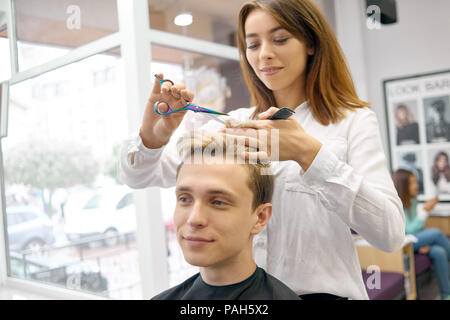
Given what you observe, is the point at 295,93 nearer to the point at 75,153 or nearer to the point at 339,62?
the point at 339,62

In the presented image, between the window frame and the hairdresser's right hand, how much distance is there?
0.26m

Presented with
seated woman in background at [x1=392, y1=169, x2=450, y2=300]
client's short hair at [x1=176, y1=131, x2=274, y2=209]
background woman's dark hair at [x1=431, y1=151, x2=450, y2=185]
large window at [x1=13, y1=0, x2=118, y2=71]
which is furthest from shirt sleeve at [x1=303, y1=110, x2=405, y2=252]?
background woman's dark hair at [x1=431, y1=151, x2=450, y2=185]

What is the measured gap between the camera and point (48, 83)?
1.60 meters

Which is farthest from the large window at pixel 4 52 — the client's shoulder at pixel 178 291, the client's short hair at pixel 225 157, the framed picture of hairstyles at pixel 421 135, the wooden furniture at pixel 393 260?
the framed picture of hairstyles at pixel 421 135

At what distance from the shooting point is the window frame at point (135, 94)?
1.02m

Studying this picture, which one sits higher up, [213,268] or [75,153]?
[75,153]

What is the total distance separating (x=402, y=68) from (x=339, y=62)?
4.37 feet

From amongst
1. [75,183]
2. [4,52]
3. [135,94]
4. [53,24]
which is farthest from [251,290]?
[75,183]

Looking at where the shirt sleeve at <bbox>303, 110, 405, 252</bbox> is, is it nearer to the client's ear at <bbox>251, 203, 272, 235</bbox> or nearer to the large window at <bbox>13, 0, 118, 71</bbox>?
→ the client's ear at <bbox>251, 203, 272, 235</bbox>

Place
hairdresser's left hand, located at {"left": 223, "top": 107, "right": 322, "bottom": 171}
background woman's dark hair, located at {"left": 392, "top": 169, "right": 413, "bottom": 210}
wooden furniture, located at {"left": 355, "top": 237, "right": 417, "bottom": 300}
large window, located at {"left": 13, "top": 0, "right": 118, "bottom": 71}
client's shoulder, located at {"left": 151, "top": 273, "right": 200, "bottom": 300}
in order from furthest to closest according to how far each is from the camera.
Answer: background woman's dark hair, located at {"left": 392, "top": 169, "right": 413, "bottom": 210}
wooden furniture, located at {"left": 355, "top": 237, "right": 417, "bottom": 300}
large window, located at {"left": 13, "top": 0, "right": 118, "bottom": 71}
client's shoulder, located at {"left": 151, "top": 273, "right": 200, "bottom": 300}
hairdresser's left hand, located at {"left": 223, "top": 107, "right": 322, "bottom": 171}

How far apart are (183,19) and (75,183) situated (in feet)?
3.02

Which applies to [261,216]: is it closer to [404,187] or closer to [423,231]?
[404,187]

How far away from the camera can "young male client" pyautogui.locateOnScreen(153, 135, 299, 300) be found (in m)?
0.71

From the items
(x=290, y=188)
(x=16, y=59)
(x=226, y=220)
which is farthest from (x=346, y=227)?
(x=16, y=59)
